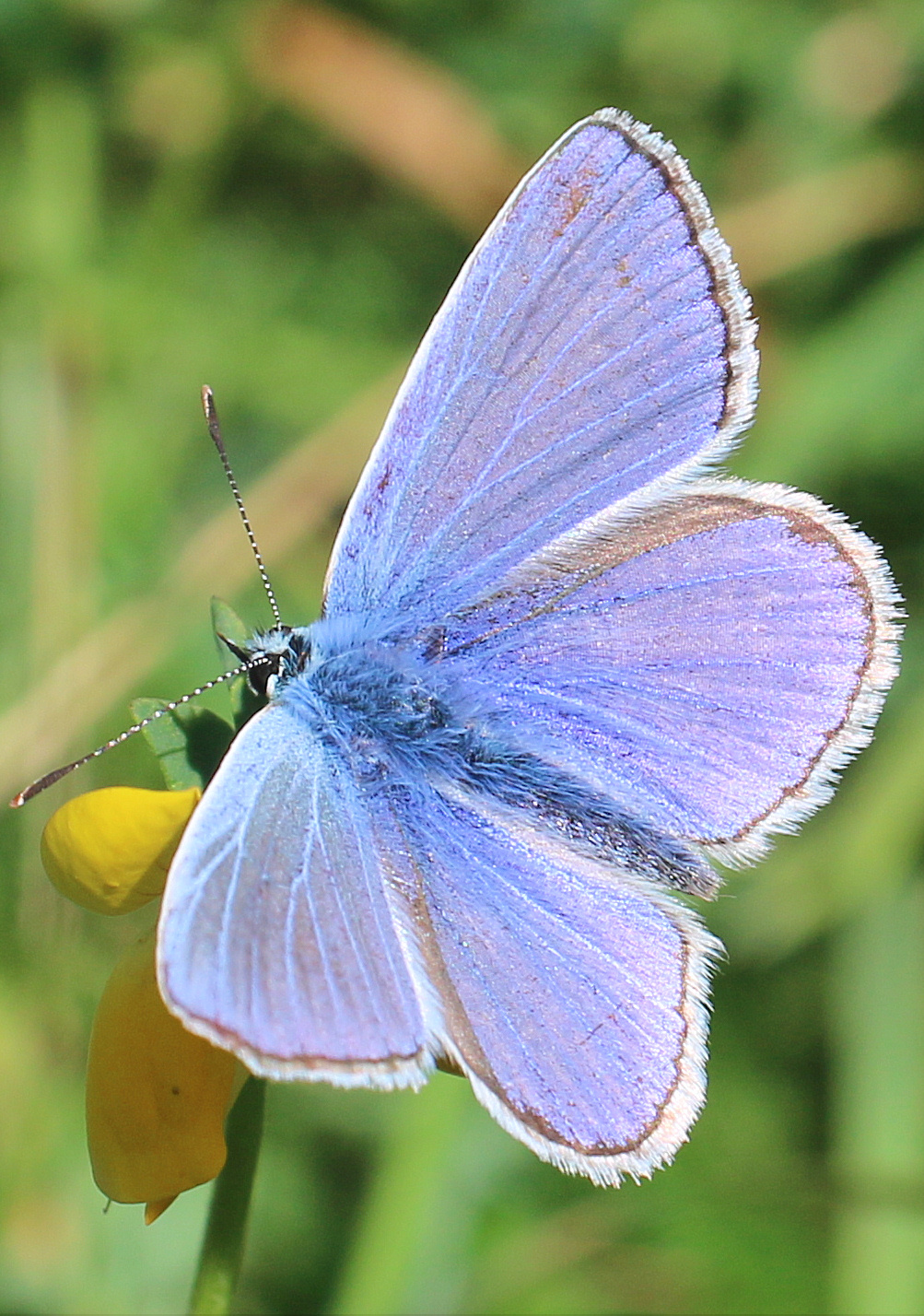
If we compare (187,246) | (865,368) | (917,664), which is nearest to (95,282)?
(187,246)

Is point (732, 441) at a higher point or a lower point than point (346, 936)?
higher

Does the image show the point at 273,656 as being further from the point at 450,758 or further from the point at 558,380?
the point at 558,380

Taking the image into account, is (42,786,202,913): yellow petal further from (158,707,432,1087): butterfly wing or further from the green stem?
the green stem

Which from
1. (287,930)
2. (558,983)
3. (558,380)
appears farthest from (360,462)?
(287,930)

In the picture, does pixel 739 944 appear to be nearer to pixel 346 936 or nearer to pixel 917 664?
pixel 917 664

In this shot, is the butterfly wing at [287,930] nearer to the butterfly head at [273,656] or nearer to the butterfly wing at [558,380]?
the butterfly head at [273,656]

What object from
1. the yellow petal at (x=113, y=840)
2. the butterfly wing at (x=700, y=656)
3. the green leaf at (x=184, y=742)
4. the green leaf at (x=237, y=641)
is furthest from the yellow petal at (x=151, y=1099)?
the butterfly wing at (x=700, y=656)
